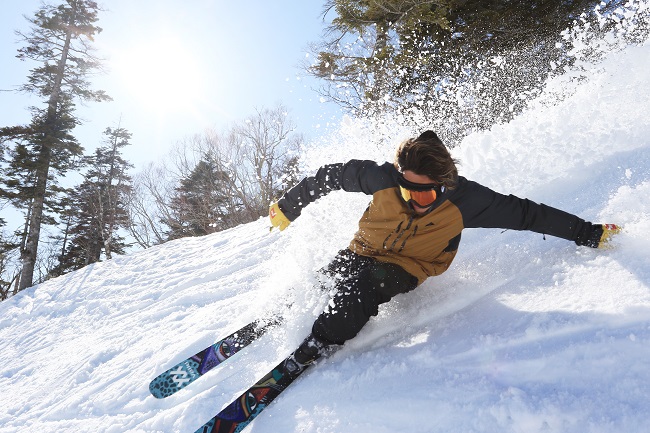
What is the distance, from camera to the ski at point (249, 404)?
166cm

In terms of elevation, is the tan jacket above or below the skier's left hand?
above

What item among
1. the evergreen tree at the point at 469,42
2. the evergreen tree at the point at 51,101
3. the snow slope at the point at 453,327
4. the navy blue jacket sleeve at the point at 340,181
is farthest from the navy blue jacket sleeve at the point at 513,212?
the evergreen tree at the point at 51,101

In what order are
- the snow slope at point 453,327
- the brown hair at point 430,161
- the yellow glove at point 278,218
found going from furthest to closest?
1. the yellow glove at point 278,218
2. the brown hair at point 430,161
3. the snow slope at point 453,327

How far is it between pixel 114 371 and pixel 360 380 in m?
2.38

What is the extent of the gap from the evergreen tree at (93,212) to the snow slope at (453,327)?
52.3ft

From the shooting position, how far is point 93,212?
1838 cm

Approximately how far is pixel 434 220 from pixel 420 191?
0.25m

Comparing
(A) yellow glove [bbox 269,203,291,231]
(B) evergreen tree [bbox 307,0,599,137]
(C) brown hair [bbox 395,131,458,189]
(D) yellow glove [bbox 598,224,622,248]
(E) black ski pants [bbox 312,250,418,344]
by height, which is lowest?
(D) yellow glove [bbox 598,224,622,248]

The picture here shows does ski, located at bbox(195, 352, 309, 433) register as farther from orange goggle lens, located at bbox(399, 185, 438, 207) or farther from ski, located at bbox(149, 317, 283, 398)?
orange goggle lens, located at bbox(399, 185, 438, 207)

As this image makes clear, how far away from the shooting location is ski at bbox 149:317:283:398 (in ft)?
7.04

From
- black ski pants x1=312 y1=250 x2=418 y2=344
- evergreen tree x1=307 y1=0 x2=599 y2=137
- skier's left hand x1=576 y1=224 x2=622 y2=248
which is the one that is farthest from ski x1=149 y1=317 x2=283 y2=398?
evergreen tree x1=307 y1=0 x2=599 y2=137

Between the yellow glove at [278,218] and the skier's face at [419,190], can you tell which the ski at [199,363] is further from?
the skier's face at [419,190]

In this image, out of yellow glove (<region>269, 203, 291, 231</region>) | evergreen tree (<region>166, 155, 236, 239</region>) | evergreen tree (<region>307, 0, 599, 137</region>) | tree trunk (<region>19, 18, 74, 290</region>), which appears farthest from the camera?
evergreen tree (<region>166, 155, 236, 239</region>)

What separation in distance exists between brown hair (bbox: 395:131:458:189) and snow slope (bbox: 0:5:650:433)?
729 mm
